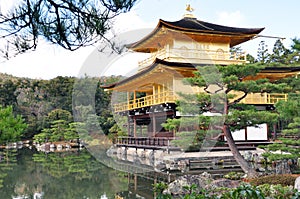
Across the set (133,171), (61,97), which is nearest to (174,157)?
(133,171)

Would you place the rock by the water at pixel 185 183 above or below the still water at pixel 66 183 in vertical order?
above

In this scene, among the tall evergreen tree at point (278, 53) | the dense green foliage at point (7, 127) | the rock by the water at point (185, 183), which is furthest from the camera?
the tall evergreen tree at point (278, 53)

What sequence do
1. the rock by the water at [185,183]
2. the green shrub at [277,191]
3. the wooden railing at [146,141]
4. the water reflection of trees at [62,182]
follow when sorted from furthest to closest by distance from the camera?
the wooden railing at [146,141], the water reflection of trees at [62,182], the rock by the water at [185,183], the green shrub at [277,191]

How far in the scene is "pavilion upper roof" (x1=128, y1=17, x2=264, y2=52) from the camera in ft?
44.1

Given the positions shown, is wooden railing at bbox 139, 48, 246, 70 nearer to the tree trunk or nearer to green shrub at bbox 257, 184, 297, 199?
the tree trunk

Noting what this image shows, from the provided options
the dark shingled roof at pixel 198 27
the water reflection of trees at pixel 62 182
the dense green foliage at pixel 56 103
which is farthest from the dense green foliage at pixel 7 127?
the dense green foliage at pixel 56 103

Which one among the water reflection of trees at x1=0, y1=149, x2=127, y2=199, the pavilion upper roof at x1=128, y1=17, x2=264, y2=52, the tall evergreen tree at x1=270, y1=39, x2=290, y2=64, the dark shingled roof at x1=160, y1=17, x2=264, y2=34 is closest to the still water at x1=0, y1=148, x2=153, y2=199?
the water reflection of trees at x1=0, y1=149, x2=127, y2=199

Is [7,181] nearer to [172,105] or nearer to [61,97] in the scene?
[172,105]

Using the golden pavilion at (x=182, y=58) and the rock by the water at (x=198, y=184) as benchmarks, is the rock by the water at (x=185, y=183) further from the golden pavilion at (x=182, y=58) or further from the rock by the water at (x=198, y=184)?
the golden pavilion at (x=182, y=58)

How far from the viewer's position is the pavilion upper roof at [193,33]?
44.1 ft

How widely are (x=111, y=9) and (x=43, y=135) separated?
2287cm

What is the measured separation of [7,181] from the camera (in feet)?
31.7

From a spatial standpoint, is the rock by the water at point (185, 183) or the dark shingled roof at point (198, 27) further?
the dark shingled roof at point (198, 27)

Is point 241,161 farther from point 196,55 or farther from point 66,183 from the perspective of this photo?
point 196,55
